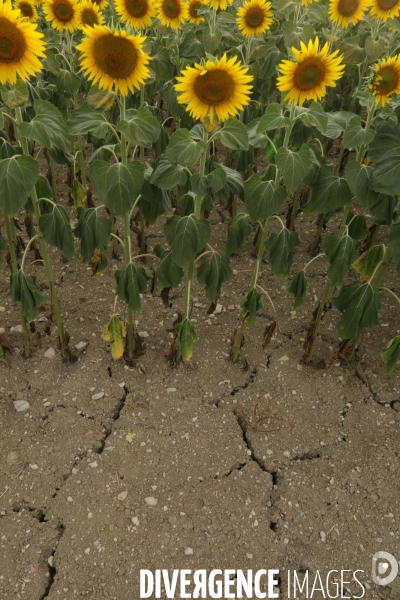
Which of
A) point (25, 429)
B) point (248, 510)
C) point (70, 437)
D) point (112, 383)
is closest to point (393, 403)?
point (248, 510)

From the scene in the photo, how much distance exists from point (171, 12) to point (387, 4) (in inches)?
55.5

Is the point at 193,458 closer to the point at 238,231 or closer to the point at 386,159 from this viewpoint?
the point at 238,231

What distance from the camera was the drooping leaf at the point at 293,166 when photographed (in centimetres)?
213

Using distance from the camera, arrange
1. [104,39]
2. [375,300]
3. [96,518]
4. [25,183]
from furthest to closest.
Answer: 1. [375,300]
2. [96,518]
3. [25,183]
4. [104,39]

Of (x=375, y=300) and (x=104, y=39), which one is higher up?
(x=104, y=39)

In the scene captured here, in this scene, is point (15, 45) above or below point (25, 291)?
above

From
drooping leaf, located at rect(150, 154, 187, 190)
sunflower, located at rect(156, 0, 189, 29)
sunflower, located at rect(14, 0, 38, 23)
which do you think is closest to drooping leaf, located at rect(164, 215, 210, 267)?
drooping leaf, located at rect(150, 154, 187, 190)

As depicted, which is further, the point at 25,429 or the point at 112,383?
the point at 112,383

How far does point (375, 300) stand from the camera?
2.60 metres

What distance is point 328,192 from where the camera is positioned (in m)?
2.38

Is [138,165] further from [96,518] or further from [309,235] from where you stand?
[309,235]

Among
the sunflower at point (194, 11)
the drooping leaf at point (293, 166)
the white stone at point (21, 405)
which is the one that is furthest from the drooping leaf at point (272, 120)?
the sunflower at point (194, 11)

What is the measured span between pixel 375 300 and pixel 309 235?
165 centimetres

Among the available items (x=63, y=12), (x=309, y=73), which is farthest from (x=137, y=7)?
(x=309, y=73)
